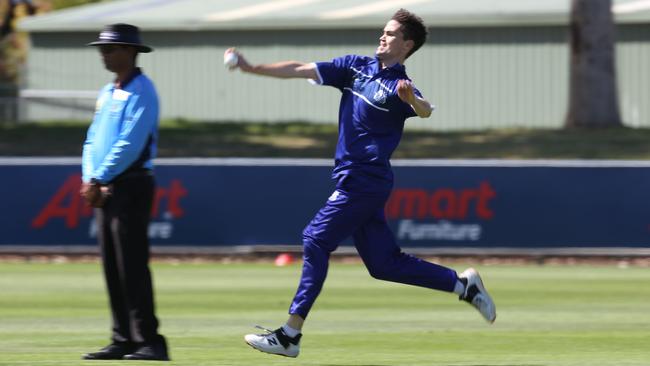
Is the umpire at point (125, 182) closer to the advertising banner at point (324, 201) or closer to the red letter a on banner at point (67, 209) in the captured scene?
the advertising banner at point (324, 201)

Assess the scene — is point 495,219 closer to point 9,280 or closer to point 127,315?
point 9,280

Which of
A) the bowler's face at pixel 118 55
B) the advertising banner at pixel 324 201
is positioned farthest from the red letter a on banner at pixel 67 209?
the bowler's face at pixel 118 55

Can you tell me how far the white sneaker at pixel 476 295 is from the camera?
8945mm

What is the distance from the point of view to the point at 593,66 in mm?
24312

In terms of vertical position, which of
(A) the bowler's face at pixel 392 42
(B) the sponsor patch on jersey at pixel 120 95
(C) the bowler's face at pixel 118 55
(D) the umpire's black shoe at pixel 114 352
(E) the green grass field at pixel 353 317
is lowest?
(E) the green grass field at pixel 353 317

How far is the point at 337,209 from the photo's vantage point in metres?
8.55

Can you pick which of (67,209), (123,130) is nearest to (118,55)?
(123,130)

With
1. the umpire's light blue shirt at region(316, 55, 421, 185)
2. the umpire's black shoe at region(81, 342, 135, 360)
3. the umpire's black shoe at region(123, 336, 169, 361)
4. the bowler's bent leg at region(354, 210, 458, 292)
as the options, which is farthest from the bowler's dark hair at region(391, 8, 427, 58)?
the umpire's black shoe at region(81, 342, 135, 360)

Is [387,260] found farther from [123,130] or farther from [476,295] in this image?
[123,130]

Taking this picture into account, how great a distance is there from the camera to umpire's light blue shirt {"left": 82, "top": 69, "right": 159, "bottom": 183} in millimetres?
8328

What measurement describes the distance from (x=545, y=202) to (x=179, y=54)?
50.6ft

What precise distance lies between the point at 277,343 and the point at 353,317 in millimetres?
3509

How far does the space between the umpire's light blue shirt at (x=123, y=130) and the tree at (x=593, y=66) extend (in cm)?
1663

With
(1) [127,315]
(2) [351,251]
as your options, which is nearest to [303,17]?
(2) [351,251]
